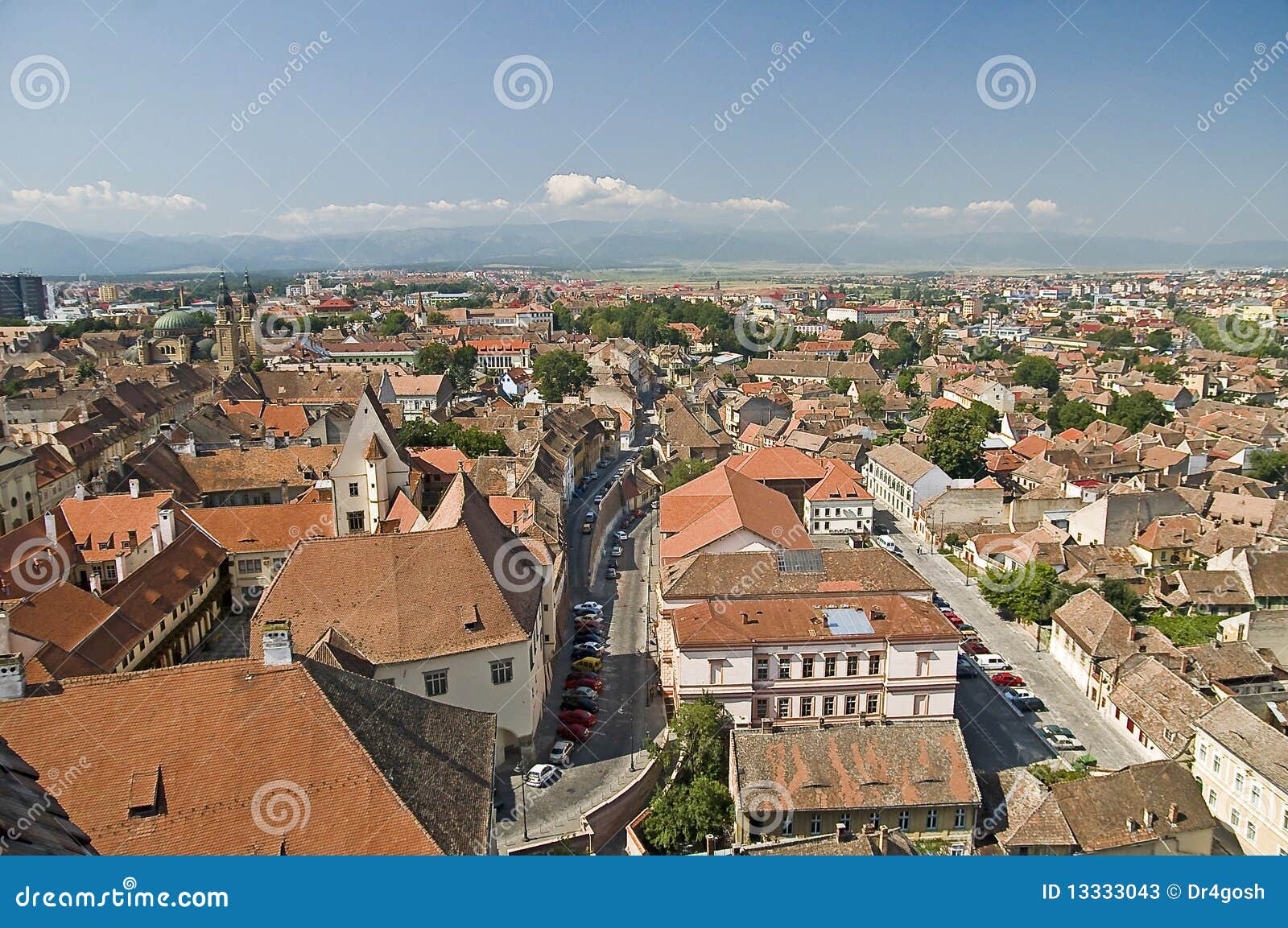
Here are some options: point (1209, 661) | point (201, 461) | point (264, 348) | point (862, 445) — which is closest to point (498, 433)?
point (201, 461)

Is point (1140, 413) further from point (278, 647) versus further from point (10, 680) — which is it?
point (10, 680)

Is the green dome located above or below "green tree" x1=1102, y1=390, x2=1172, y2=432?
above

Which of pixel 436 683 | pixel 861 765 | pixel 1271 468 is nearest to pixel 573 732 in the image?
pixel 436 683

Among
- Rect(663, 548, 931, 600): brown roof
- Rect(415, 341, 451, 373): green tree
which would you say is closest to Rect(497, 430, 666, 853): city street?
Rect(663, 548, 931, 600): brown roof

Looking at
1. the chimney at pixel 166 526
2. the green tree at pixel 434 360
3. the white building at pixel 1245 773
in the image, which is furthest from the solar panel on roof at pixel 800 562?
the green tree at pixel 434 360

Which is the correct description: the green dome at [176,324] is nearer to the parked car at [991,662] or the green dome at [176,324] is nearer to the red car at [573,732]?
the red car at [573,732]

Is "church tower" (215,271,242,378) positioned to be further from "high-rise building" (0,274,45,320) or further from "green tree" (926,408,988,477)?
"high-rise building" (0,274,45,320)

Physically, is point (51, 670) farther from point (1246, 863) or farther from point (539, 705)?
point (1246, 863)
